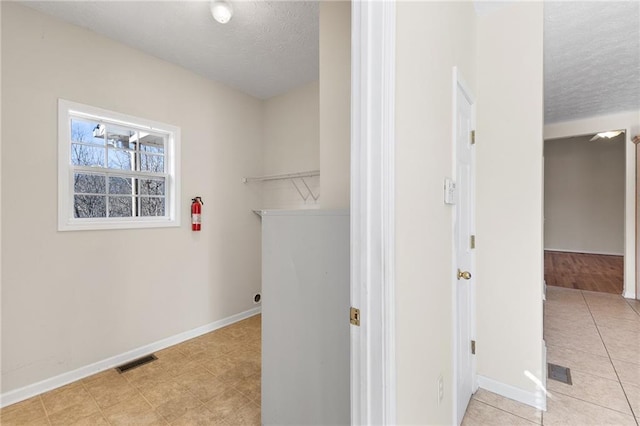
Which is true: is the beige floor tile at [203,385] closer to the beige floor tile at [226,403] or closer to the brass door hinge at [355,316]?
the beige floor tile at [226,403]

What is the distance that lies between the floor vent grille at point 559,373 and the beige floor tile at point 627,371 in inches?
12.8

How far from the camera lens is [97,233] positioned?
96.0 inches

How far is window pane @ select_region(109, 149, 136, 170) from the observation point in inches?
103

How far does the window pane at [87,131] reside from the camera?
2.39 m

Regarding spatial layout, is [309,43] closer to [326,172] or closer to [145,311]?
[326,172]

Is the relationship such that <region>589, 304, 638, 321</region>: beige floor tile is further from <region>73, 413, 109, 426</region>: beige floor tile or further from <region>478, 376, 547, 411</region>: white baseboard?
<region>73, 413, 109, 426</region>: beige floor tile

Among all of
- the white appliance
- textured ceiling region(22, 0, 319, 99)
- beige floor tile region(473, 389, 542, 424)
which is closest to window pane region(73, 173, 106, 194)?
textured ceiling region(22, 0, 319, 99)

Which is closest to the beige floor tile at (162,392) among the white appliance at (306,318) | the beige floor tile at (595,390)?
the white appliance at (306,318)

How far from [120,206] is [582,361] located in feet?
13.8

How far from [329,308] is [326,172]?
0.77m

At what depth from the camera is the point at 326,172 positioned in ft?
5.66

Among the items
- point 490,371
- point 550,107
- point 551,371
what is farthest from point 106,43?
point 550,107

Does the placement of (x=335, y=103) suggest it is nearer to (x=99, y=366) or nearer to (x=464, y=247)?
(x=464, y=247)

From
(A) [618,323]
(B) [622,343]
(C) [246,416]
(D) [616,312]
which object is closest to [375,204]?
(C) [246,416]
